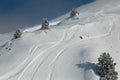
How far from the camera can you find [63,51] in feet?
172

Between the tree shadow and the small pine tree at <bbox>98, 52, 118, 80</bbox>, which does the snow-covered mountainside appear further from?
the small pine tree at <bbox>98, 52, 118, 80</bbox>

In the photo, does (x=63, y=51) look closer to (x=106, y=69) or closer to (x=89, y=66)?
(x=89, y=66)

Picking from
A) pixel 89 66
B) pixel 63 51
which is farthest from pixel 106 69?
pixel 63 51

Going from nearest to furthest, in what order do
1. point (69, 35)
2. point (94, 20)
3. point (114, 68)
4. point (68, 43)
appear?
point (114, 68) → point (68, 43) → point (69, 35) → point (94, 20)

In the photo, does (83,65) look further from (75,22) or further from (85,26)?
(75,22)

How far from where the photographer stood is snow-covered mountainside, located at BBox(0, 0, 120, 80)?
45.7 m

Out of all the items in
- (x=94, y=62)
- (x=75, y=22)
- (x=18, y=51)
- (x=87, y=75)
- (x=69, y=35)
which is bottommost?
(x=87, y=75)

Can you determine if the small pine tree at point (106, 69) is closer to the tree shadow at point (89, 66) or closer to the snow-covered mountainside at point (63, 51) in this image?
the snow-covered mountainside at point (63, 51)

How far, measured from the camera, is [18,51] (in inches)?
2114

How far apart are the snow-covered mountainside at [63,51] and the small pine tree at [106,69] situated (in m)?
0.95

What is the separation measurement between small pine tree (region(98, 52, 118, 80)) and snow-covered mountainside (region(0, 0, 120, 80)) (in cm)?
95

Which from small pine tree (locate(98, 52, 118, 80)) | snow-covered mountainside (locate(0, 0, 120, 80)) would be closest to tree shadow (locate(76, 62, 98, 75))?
snow-covered mountainside (locate(0, 0, 120, 80))

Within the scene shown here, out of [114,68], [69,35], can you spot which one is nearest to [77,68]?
[114,68]

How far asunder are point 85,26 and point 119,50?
1255 centimetres
